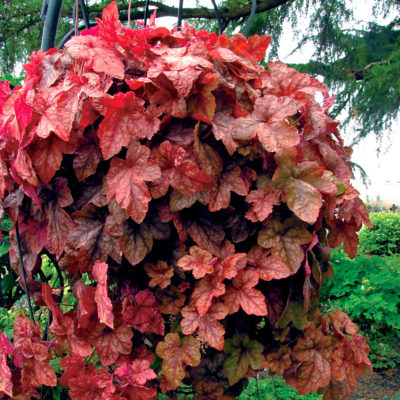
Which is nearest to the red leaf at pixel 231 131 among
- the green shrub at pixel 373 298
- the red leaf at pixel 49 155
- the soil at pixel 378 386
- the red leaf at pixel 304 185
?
the red leaf at pixel 304 185

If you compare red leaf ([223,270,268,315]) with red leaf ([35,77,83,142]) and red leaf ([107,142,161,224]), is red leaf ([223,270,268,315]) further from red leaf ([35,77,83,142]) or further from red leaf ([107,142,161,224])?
red leaf ([35,77,83,142])

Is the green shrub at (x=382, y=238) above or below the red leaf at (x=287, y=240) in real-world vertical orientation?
below


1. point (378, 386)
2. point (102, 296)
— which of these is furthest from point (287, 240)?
point (378, 386)

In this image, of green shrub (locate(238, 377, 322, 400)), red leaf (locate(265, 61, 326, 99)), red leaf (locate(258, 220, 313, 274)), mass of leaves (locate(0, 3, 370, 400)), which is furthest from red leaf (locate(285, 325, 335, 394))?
green shrub (locate(238, 377, 322, 400))

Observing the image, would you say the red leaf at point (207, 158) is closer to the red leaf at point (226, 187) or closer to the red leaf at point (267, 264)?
the red leaf at point (226, 187)

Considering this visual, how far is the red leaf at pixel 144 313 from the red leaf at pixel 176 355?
0.04 metres

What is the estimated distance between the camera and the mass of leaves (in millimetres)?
798

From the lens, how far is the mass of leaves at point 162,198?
Result: 0.80m

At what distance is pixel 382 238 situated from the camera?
4949 mm

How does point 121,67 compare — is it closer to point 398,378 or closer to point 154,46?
point 154,46

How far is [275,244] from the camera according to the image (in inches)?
34.7

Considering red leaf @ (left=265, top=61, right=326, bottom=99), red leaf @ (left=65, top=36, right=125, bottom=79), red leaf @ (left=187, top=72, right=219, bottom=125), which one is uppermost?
red leaf @ (left=65, top=36, right=125, bottom=79)

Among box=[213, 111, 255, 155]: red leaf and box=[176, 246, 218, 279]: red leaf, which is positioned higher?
box=[213, 111, 255, 155]: red leaf

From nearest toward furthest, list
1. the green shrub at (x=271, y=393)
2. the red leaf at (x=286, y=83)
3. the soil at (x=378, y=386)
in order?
the red leaf at (x=286, y=83), the green shrub at (x=271, y=393), the soil at (x=378, y=386)
